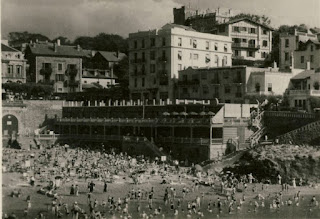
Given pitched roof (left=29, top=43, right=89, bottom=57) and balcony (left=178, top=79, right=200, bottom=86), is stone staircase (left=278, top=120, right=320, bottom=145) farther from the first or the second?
pitched roof (left=29, top=43, right=89, bottom=57)

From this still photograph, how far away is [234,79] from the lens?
57.0 meters

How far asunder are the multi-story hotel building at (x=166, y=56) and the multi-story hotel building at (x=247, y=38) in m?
3.35

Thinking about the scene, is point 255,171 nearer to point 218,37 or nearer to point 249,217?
point 249,217

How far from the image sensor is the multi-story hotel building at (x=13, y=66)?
67062mm

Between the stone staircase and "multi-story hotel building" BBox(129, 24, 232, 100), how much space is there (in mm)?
16758

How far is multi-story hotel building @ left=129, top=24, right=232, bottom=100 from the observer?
206 ft

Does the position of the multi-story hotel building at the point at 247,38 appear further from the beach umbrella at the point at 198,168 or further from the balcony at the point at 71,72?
the beach umbrella at the point at 198,168

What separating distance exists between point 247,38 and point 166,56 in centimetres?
1383

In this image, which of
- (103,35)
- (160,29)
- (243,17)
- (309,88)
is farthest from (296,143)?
(103,35)

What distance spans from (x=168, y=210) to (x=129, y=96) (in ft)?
107

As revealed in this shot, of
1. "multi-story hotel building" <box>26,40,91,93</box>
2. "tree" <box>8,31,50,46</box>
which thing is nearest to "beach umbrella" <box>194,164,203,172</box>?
"multi-story hotel building" <box>26,40,91,93</box>

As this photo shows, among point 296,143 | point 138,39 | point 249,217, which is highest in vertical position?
point 138,39

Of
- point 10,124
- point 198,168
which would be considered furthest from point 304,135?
point 10,124

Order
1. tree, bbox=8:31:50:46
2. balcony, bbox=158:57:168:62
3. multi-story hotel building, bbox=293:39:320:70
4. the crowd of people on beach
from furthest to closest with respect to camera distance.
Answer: tree, bbox=8:31:50:46 → balcony, bbox=158:57:168:62 → multi-story hotel building, bbox=293:39:320:70 → the crowd of people on beach
